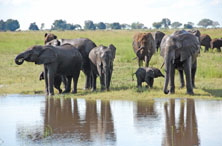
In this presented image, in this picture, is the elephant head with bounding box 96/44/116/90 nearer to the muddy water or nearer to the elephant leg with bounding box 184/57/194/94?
the muddy water

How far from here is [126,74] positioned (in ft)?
68.6

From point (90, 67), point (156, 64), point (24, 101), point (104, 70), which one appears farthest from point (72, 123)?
point (156, 64)

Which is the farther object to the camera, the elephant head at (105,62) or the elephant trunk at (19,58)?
the elephant head at (105,62)

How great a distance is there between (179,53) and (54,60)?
3772 millimetres

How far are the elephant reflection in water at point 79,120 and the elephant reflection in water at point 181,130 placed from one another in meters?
1.04

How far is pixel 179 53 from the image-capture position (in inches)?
597

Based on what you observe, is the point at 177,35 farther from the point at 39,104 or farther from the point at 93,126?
the point at 93,126

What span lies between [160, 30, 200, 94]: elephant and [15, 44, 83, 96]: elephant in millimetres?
2979

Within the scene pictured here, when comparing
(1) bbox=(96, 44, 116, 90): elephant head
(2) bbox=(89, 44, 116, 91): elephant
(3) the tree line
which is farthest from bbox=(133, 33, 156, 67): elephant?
(3) the tree line

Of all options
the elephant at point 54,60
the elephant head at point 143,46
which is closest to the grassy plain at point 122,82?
the elephant at point 54,60

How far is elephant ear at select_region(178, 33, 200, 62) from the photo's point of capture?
15.2 m

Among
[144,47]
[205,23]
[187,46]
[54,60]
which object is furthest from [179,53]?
[205,23]

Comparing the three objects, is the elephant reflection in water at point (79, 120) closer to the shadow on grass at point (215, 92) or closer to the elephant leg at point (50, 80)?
the elephant leg at point (50, 80)

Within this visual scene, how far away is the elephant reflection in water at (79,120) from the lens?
10000mm
